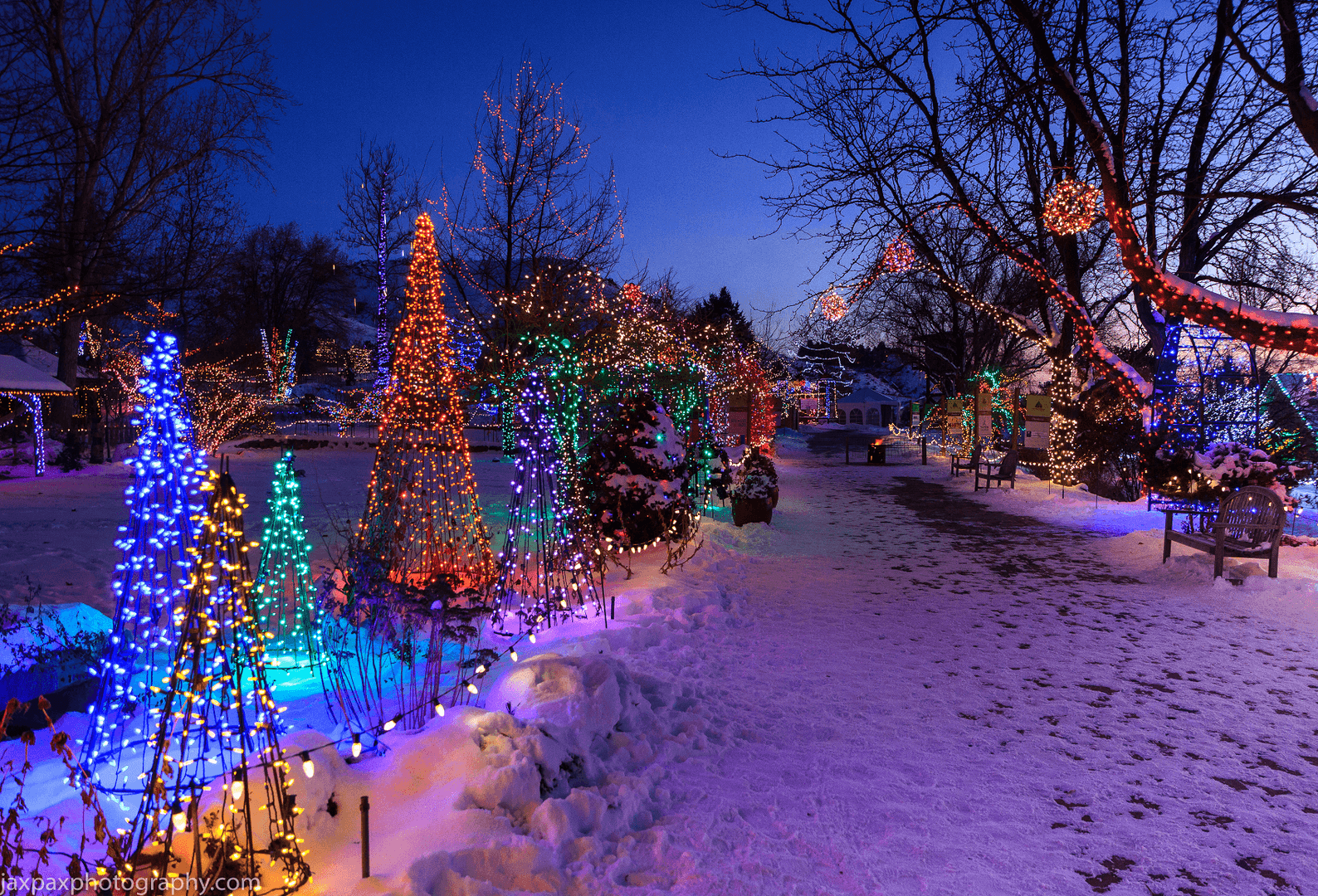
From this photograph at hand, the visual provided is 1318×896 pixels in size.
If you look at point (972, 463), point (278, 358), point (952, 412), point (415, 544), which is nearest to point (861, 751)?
point (415, 544)

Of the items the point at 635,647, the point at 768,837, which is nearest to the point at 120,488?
the point at 635,647

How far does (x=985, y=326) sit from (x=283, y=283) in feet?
125

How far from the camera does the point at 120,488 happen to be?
14.4m

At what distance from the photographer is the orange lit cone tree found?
4484 millimetres

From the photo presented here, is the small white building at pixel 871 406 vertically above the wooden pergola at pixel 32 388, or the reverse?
the small white building at pixel 871 406

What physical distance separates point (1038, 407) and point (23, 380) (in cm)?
2575

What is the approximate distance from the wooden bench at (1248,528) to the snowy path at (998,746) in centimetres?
92

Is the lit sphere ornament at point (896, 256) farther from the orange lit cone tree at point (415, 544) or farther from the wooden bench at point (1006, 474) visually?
the orange lit cone tree at point (415, 544)

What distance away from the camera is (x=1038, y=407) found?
60.3 ft

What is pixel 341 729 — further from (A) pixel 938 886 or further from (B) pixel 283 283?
(B) pixel 283 283

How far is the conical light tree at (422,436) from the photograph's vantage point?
608cm

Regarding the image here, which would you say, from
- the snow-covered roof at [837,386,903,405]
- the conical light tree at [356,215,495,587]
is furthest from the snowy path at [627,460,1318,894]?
the snow-covered roof at [837,386,903,405]

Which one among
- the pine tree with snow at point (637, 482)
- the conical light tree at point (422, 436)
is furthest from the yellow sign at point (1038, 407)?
the conical light tree at point (422, 436)

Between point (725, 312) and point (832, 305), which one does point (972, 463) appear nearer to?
point (832, 305)
